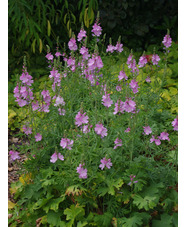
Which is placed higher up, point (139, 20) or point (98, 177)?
point (139, 20)

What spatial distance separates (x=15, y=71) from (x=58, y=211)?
11.1 feet

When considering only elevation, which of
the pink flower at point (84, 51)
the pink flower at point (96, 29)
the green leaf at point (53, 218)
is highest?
the pink flower at point (96, 29)

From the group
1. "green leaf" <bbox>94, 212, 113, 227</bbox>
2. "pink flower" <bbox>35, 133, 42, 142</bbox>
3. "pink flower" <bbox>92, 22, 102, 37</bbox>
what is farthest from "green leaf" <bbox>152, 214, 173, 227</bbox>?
"pink flower" <bbox>92, 22, 102, 37</bbox>

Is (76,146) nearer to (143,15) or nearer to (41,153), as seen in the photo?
(41,153)

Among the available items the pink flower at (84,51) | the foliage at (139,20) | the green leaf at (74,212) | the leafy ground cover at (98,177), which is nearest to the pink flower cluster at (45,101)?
the leafy ground cover at (98,177)

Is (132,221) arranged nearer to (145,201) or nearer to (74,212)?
(145,201)

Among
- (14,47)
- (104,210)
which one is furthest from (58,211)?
(14,47)

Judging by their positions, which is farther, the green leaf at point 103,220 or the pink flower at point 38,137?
the pink flower at point 38,137

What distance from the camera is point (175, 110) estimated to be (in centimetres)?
353

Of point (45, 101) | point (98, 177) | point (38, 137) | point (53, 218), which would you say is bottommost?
point (53, 218)

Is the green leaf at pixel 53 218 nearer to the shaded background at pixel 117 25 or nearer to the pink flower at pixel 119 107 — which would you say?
the pink flower at pixel 119 107

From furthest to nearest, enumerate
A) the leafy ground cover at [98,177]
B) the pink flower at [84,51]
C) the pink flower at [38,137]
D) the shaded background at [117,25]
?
the shaded background at [117,25]
the pink flower at [84,51]
the pink flower at [38,137]
the leafy ground cover at [98,177]

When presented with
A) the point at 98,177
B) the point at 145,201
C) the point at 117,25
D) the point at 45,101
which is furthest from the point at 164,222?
the point at 117,25

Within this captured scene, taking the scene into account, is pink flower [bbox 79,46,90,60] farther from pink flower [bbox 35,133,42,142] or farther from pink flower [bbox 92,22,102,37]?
pink flower [bbox 35,133,42,142]
